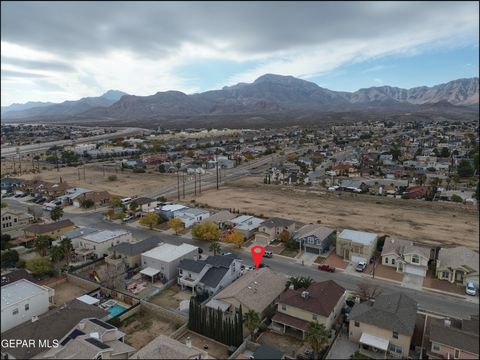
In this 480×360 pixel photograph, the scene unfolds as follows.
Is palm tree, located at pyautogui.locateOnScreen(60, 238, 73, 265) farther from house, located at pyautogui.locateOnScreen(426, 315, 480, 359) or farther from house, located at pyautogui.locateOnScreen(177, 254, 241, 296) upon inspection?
house, located at pyautogui.locateOnScreen(426, 315, 480, 359)

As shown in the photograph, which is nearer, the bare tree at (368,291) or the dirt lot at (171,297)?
the bare tree at (368,291)

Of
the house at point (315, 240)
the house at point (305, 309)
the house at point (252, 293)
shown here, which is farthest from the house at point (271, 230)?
the house at point (305, 309)

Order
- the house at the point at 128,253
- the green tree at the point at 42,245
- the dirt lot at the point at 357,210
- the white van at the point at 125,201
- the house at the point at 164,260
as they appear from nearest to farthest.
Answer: the house at the point at 164,260, the house at the point at 128,253, the green tree at the point at 42,245, the dirt lot at the point at 357,210, the white van at the point at 125,201

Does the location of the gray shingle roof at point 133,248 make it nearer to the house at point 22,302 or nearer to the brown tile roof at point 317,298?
the house at point 22,302

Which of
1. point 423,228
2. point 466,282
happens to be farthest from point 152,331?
point 423,228

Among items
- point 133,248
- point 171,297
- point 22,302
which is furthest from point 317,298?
point 22,302

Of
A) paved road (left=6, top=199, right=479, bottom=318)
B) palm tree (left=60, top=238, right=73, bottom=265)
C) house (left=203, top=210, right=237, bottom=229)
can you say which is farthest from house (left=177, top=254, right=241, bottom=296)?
house (left=203, top=210, right=237, bottom=229)

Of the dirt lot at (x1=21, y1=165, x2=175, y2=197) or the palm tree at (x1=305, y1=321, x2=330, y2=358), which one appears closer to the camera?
the palm tree at (x1=305, y1=321, x2=330, y2=358)
